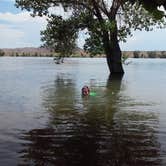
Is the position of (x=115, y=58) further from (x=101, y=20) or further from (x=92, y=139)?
(x=92, y=139)

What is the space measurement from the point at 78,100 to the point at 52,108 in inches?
145

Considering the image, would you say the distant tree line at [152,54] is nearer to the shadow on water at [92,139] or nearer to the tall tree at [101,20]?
the tall tree at [101,20]

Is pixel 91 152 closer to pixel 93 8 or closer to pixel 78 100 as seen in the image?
pixel 78 100

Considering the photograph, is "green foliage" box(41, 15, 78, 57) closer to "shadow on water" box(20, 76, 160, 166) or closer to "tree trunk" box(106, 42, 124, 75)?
"tree trunk" box(106, 42, 124, 75)

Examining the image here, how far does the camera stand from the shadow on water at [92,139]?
10.5m

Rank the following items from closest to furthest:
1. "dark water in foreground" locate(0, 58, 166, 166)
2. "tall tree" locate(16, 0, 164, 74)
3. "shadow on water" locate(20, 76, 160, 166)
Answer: "shadow on water" locate(20, 76, 160, 166)
"dark water in foreground" locate(0, 58, 166, 166)
"tall tree" locate(16, 0, 164, 74)

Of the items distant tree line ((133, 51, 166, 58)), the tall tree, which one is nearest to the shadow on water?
the tall tree

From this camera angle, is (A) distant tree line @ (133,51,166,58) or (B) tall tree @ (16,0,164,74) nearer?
(B) tall tree @ (16,0,164,74)

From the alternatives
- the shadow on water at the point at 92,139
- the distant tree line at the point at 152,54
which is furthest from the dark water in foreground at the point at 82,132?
the distant tree line at the point at 152,54

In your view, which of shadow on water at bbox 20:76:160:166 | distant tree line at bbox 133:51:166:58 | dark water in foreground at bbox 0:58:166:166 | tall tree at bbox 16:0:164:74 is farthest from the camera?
distant tree line at bbox 133:51:166:58

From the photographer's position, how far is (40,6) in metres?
46.2

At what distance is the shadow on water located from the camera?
10.5 m

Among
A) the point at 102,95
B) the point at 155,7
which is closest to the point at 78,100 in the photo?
the point at 102,95

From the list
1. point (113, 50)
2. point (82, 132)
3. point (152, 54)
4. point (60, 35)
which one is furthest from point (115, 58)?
point (152, 54)
